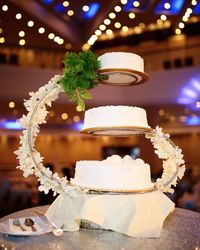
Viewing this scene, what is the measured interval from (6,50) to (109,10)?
27.9ft

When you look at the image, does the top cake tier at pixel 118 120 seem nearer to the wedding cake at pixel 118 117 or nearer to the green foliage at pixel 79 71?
the wedding cake at pixel 118 117

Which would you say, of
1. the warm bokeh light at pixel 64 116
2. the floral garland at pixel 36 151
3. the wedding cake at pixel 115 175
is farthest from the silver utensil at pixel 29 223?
the warm bokeh light at pixel 64 116

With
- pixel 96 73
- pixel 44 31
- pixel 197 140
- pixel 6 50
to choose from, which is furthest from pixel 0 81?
pixel 197 140

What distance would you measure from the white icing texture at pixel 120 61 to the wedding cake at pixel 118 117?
0.25m

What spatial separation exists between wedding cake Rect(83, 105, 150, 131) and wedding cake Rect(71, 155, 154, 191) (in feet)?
0.75

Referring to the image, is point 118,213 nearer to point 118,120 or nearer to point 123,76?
point 118,120

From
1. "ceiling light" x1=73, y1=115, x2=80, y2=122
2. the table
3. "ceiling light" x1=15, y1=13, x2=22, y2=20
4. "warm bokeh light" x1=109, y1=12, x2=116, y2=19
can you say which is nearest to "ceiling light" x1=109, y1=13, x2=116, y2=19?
"warm bokeh light" x1=109, y1=12, x2=116, y2=19

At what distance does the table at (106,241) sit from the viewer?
1589mm

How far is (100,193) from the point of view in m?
1.99

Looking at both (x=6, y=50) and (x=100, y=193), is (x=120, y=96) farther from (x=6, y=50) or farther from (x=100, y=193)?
(x=100, y=193)

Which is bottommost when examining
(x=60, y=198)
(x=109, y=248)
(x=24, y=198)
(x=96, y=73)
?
(x=24, y=198)

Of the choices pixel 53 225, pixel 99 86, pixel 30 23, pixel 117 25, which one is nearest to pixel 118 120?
pixel 53 225

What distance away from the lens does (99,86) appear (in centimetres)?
943

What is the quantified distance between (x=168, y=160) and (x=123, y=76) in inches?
24.8
